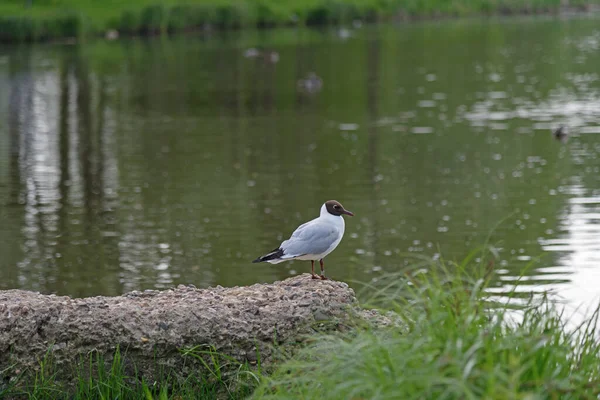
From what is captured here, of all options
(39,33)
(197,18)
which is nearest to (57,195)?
(39,33)

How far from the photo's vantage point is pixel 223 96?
2869 centimetres

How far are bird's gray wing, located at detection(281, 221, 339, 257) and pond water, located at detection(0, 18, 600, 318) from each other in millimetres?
Result: 1299

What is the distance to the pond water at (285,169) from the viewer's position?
40.4 feet

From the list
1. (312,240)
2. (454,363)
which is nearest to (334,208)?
(312,240)

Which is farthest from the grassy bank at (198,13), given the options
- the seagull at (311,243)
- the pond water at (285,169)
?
the seagull at (311,243)

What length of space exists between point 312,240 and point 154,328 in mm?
1381

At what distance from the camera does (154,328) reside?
20.4 feet

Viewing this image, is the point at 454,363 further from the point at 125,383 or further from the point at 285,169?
the point at 285,169

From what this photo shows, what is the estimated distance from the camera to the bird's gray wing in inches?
279

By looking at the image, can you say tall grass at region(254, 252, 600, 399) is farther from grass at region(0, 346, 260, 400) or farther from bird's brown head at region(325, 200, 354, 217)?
bird's brown head at region(325, 200, 354, 217)

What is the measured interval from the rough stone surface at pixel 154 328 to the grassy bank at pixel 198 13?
4493 cm

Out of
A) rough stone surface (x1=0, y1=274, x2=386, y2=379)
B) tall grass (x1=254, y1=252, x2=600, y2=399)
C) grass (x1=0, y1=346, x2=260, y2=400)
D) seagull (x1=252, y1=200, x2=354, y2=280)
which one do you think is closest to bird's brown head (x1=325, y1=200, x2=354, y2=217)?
seagull (x1=252, y1=200, x2=354, y2=280)

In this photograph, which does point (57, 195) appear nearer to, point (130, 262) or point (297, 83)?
point (130, 262)

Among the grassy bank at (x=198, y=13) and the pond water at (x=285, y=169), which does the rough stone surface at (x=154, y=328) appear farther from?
the grassy bank at (x=198, y=13)
